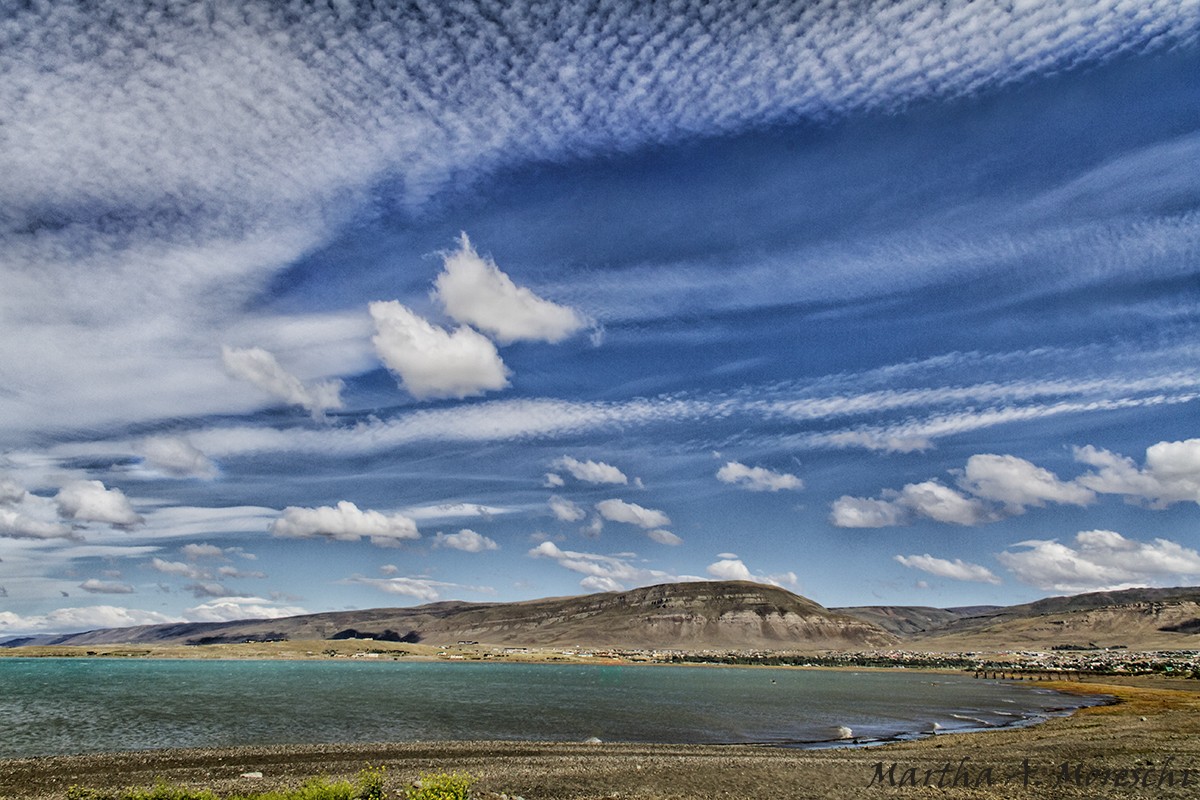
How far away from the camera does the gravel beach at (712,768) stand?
32.2 m

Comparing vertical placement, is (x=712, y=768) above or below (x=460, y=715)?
above

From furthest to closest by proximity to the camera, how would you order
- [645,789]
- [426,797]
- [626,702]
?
[626,702], [645,789], [426,797]

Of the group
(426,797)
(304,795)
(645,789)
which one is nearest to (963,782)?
(645,789)

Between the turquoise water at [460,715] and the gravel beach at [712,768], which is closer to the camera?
the gravel beach at [712,768]

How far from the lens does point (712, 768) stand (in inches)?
1564

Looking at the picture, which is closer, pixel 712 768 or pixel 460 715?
pixel 712 768

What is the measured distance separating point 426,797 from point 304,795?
418 cm

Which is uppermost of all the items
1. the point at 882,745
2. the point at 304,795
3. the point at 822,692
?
the point at 304,795

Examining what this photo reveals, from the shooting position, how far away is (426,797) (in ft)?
69.9

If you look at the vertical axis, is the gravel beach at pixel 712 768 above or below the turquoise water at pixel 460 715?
above

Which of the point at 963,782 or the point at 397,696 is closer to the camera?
the point at 963,782

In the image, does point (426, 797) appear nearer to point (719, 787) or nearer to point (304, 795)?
point (304, 795)

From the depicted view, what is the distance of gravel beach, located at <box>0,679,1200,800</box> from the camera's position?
3222 cm

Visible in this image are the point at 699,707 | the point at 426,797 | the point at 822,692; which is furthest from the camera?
the point at 822,692
